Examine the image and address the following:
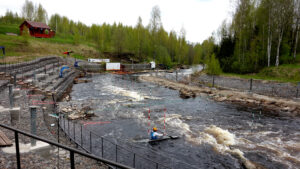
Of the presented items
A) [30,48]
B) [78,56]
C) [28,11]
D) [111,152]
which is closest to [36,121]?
[111,152]

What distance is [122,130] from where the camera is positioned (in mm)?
19500

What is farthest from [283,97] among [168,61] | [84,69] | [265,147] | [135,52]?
[135,52]

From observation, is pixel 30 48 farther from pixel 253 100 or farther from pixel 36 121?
pixel 253 100

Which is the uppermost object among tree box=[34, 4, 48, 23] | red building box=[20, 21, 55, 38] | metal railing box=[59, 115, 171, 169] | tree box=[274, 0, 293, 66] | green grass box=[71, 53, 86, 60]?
tree box=[34, 4, 48, 23]

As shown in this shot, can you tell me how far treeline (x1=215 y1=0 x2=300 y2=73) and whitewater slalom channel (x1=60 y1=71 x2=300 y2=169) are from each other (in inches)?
1086

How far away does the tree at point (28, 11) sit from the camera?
11738cm

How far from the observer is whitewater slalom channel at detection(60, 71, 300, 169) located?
1491cm

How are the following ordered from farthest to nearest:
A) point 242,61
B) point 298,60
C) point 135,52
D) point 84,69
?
point 135,52 → point 84,69 → point 242,61 → point 298,60

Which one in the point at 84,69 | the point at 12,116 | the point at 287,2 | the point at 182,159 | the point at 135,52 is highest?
the point at 287,2

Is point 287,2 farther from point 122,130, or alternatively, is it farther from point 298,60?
point 122,130

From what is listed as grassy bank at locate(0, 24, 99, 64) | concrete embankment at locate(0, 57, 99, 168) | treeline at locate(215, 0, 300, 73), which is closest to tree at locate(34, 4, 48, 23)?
grassy bank at locate(0, 24, 99, 64)

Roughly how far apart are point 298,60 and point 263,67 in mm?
6940

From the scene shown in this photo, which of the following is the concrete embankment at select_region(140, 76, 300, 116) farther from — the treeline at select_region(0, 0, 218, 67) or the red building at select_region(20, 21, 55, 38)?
the red building at select_region(20, 21, 55, 38)

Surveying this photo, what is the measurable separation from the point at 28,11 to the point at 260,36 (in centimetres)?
12000
